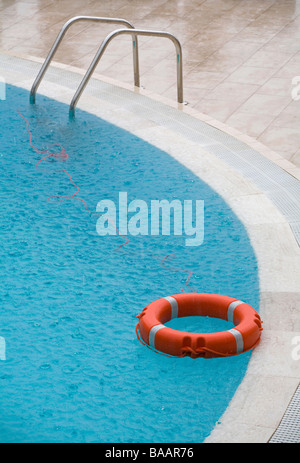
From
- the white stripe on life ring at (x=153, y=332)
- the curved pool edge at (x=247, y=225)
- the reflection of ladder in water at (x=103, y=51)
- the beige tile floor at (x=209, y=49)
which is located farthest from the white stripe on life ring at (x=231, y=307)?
the reflection of ladder in water at (x=103, y=51)

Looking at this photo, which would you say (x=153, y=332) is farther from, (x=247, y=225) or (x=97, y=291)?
(x=247, y=225)

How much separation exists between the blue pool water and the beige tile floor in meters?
1.19

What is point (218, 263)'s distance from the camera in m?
5.53

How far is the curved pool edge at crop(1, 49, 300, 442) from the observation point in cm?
405

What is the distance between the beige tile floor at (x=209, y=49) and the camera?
25.6 feet

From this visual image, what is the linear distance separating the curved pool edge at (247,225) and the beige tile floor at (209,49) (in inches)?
13.7

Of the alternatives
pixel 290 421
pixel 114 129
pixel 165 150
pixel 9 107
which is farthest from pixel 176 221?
pixel 9 107

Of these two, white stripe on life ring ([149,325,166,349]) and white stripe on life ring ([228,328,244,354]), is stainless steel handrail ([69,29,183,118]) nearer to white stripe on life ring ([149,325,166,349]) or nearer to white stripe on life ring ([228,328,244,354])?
white stripe on life ring ([149,325,166,349])

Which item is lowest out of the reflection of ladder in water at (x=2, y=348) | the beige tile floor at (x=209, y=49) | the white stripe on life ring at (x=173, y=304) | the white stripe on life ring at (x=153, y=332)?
the beige tile floor at (x=209, y=49)

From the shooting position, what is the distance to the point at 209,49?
955 centimetres

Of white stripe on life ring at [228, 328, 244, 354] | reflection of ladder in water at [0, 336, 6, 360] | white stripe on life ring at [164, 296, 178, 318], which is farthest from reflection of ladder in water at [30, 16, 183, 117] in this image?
white stripe on life ring at [228, 328, 244, 354]

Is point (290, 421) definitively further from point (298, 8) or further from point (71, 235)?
point (298, 8)

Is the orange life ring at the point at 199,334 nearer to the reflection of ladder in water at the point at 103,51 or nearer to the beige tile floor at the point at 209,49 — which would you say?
the beige tile floor at the point at 209,49

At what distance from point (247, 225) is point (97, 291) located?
142 cm
